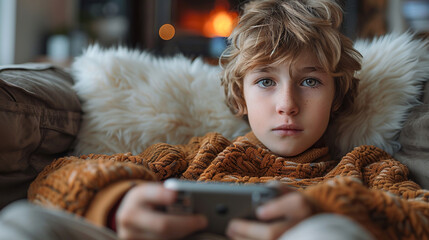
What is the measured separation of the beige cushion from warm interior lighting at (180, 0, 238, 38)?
2444 millimetres

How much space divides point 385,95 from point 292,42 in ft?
0.94

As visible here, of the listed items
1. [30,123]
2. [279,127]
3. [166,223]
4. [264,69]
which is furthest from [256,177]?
[30,123]

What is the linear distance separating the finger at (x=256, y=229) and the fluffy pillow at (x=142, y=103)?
52cm

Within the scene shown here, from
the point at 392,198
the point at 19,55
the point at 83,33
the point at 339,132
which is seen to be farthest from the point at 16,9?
the point at 392,198

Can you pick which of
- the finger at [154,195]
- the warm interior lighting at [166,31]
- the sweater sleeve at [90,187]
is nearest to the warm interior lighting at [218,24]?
the warm interior lighting at [166,31]

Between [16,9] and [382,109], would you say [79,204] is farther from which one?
[16,9]

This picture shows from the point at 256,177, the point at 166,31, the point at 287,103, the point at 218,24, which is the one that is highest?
the point at 218,24

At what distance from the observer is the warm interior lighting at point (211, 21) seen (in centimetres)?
327

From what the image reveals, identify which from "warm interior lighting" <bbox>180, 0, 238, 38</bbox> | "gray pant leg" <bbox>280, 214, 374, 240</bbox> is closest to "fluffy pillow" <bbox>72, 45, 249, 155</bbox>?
"gray pant leg" <bbox>280, 214, 374, 240</bbox>

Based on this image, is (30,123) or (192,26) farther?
(192,26)

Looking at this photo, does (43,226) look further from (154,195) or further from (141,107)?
(141,107)

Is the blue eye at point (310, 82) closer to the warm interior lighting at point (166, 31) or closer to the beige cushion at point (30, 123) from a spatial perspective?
the beige cushion at point (30, 123)

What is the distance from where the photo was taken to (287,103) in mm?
772

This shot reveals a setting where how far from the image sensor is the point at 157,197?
0.47 metres
